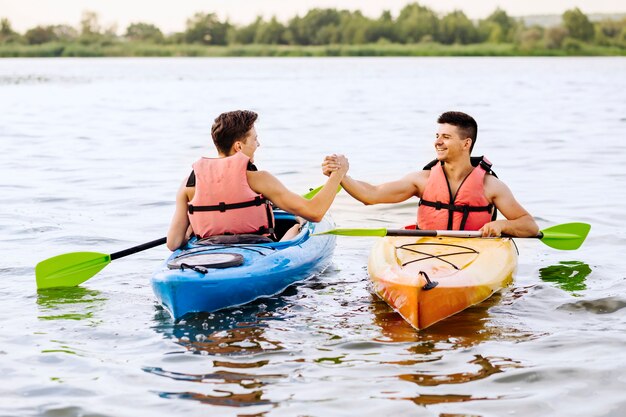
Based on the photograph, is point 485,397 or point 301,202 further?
point 301,202

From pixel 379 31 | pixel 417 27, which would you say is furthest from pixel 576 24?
pixel 379 31

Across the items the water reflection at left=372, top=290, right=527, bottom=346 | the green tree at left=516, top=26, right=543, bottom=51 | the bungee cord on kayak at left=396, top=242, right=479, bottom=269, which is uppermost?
the green tree at left=516, top=26, right=543, bottom=51

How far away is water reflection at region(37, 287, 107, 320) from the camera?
221 inches

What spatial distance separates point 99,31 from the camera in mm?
74125

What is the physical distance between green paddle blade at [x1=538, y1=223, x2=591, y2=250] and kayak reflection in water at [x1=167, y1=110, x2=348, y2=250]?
5.85 feet

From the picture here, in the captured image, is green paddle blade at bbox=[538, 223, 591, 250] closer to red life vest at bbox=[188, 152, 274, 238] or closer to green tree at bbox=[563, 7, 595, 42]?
red life vest at bbox=[188, 152, 274, 238]

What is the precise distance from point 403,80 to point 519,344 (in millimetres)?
30411

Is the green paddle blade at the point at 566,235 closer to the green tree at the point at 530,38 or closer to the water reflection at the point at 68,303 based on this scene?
the water reflection at the point at 68,303

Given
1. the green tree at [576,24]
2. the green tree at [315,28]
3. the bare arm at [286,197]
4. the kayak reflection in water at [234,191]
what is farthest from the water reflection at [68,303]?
the green tree at [315,28]

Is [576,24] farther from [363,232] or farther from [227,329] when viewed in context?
[227,329]

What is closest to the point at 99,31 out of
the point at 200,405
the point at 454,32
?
the point at 454,32

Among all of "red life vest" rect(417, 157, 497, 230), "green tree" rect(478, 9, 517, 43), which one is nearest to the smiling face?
"red life vest" rect(417, 157, 497, 230)

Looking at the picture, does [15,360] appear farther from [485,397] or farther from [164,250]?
[164,250]

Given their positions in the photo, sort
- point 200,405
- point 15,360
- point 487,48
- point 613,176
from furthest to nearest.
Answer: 1. point 487,48
2. point 613,176
3. point 15,360
4. point 200,405
